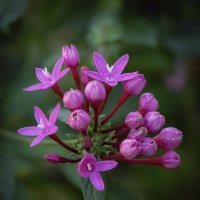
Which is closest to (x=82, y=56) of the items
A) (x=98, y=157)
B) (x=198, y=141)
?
(x=198, y=141)

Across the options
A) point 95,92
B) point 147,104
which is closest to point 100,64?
point 95,92

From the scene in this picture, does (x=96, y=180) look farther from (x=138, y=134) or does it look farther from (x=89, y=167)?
(x=138, y=134)

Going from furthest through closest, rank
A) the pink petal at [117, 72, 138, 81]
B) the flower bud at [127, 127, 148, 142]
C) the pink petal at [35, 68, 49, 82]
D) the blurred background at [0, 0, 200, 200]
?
1. the blurred background at [0, 0, 200, 200]
2. the pink petal at [35, 68, 49, 82]
3. the pink petal at [117, 72, 138, 81]
4. the flower bud at [127, 127, 148, 142]

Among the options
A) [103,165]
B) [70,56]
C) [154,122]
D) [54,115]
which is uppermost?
[70,56]

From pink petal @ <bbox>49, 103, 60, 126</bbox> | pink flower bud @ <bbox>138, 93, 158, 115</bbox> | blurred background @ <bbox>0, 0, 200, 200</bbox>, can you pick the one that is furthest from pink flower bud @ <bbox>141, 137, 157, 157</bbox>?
blurred background @ <bbox>0, 0, 200, 200</bbox>

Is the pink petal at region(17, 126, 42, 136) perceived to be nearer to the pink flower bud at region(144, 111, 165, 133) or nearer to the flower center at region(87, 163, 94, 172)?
the flower center at region(87, 163, 94, 172)

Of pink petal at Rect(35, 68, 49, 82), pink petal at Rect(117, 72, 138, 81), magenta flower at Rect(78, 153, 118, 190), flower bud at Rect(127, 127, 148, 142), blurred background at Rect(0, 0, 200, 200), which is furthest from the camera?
blurred background at Rect(0, 0, 200, 200)

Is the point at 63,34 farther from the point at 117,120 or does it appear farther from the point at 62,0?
the point at 117,120

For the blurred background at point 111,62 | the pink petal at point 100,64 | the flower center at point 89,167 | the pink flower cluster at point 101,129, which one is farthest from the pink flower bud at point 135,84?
the blurred background at point 111,62
